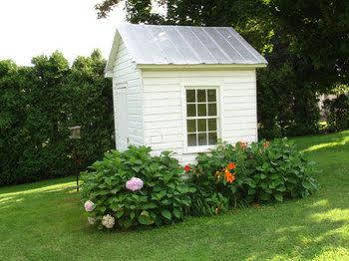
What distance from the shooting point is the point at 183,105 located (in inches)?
376

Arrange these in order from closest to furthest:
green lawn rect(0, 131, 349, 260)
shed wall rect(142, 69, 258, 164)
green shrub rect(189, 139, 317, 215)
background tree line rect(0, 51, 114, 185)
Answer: green lawn rect(0, 131, 349, 260) → green shrub rect(189, 139, 317, 215) → shed wall rect(142, 69, 258, 164) → background tree line rect(0, 51, 114, 185)

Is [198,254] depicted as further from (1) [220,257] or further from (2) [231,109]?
(2) [231,109]

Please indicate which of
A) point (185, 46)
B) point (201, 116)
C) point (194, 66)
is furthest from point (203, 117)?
point (185, 46)

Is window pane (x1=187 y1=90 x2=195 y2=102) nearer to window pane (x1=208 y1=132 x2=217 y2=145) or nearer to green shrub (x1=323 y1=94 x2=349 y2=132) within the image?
window pane (x1=208 y1=132 x2=217 y2=145)

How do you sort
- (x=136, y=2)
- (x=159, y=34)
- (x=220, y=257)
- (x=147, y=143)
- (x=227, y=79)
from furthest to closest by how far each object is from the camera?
(x=136, y=2), (x=159, y=34), (x=227, y=79), (x=147, y=143), (x=220, y=257)

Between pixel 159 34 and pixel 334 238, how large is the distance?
606 centimetres

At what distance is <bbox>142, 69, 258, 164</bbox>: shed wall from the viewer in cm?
926

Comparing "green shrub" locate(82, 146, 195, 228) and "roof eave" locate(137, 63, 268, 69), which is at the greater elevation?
"roof eave" locate(137, 63, 268, 69)

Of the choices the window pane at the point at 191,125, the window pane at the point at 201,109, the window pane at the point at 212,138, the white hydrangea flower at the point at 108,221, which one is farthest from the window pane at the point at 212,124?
the white hydrangea flower at the point at 108,221

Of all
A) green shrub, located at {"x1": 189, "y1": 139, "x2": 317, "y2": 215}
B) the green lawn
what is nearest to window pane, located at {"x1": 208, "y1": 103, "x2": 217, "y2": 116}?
green shrub, located at {"x1": 189, "y1": 139, "x2": 317, "y2": 215}

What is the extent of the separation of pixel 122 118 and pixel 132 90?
151cm

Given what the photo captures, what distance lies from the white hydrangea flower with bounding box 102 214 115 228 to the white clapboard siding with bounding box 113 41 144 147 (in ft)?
7.04

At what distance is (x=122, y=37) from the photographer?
1009 cm

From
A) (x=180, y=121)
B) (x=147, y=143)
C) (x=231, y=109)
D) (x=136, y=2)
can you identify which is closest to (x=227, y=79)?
(x=231, y=109)
